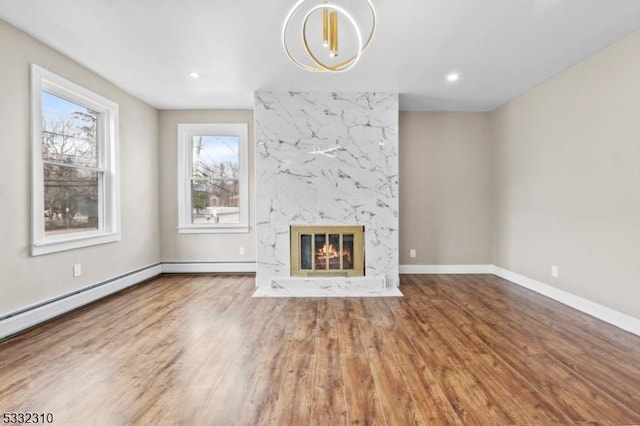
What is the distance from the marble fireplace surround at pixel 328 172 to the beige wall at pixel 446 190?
0.93 m

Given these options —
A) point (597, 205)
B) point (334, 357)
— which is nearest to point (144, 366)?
point (334, 357)

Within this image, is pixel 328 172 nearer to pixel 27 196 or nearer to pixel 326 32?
pixel 326 32

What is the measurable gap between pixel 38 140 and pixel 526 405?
4.40m

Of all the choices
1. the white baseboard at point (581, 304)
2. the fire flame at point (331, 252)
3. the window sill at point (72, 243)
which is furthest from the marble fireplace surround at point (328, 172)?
the window sill at point (72, 243)

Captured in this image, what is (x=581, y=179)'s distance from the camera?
3.32m

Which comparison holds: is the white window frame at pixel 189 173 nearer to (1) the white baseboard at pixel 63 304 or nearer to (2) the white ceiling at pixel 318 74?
(2) the white ceiling at pixel 318 74

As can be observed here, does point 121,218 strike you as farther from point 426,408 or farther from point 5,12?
point 426,408

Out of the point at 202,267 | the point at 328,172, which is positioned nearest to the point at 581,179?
the point at 328,172

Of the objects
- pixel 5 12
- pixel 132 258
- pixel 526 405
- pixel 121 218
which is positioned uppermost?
pixel 5 12

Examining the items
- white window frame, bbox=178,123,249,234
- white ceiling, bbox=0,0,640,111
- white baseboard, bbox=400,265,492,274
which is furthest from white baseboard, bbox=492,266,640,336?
white window frame, bbox=178,123,249,234

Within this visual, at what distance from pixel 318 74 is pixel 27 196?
3141 millimetres

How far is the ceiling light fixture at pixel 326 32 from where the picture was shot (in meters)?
2.14

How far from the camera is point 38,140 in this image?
2.93m

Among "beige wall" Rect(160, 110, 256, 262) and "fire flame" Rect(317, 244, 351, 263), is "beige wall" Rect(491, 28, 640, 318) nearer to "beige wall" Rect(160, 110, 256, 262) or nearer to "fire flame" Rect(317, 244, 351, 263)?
"fire flame" Rect(317, 244, 351, 263)
